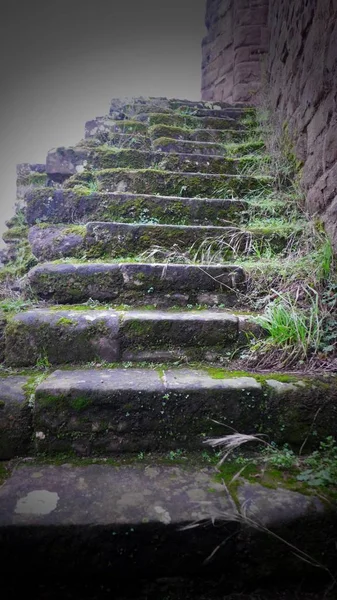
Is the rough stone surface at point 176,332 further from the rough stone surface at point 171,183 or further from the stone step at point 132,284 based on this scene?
the rough stone surface at point 171,183

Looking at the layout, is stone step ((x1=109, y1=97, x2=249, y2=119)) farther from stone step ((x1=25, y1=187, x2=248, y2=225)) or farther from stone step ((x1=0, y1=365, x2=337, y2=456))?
stone step ((x1=0, y1=365, x2=337, y2=456))

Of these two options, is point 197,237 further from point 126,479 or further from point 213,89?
point 213,89

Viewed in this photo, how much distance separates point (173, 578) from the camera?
105 cm

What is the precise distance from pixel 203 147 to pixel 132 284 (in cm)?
219

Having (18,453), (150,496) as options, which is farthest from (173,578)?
(18,453)

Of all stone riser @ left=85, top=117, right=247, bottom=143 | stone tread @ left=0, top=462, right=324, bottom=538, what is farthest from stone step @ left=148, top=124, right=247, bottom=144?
stone tread @ left=0, top=462, right=324, bottom=538

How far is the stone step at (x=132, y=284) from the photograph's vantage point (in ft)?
6.57

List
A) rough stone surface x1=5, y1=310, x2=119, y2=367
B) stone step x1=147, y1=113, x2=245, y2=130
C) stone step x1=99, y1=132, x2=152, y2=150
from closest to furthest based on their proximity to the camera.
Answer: rough stone surface x1=5, y1=310, x2=119, y2=367
stone step x1=99, y1=132, x2=152, y2=150
stone step x1=147, y1=113, x2=245, y2=130

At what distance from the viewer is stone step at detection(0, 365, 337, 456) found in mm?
1356

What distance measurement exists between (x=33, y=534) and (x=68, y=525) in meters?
0.10

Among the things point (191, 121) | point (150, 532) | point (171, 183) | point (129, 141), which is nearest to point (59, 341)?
point (150, 532)

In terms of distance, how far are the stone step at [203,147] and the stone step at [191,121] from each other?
31.0 inches

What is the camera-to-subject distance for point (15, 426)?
134 cm

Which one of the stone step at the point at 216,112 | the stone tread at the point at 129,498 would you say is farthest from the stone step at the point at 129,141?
the stone tread at the point at 129,498
